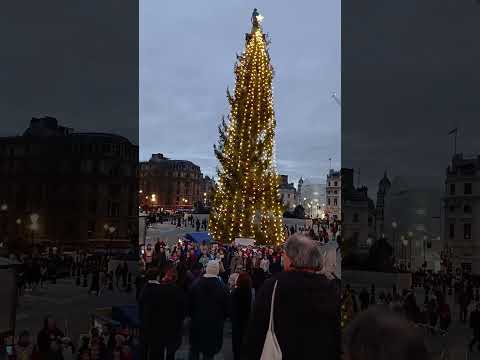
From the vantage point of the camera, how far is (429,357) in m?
1.14

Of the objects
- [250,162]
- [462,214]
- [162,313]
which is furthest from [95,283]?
[250,162]

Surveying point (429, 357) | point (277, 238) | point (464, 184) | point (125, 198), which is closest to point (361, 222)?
point (464, 184)

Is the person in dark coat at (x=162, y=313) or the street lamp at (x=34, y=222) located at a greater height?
the street lamp at (x=34, y=222)

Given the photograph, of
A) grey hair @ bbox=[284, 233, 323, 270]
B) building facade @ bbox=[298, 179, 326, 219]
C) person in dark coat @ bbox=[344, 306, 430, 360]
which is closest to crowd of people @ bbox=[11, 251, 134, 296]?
grey hair @ bbox=[284, 233, 323, 270]

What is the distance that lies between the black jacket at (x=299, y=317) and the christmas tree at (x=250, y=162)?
13.9m

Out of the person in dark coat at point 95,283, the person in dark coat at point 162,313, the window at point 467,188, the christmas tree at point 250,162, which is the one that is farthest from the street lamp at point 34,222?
the christmas tree at point 250,162

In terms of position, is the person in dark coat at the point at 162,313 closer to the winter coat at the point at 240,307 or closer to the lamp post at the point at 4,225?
the winter coat at the point at 240,307

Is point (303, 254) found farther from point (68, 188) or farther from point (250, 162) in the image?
point (250, 162)

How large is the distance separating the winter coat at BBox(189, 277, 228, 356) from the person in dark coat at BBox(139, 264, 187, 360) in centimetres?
11

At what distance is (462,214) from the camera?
7539mm

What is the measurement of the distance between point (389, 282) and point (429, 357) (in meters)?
5.36

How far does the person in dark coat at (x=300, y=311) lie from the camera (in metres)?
2.41

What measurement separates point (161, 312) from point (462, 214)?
188 inches

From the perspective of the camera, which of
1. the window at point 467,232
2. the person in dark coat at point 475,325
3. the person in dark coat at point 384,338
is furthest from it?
the window at point 467,232
